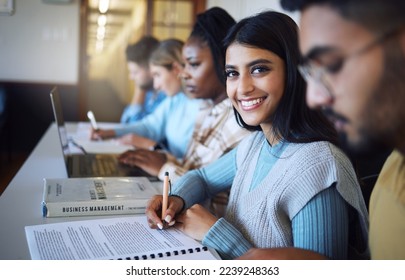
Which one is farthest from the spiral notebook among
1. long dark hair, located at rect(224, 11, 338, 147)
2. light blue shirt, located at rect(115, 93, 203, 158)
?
light blue shirt, located at rect(115, 93, 203, 158)

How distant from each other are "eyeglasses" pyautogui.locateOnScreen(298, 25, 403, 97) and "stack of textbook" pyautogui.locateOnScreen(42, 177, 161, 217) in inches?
19.4

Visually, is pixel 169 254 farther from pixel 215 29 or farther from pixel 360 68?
pixel 215 29

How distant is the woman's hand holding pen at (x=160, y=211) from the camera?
832 mm

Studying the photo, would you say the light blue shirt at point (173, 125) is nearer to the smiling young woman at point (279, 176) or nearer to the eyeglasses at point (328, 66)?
the smiling young woman at point (279, 176)

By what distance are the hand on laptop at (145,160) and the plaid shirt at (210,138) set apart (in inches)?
1.0

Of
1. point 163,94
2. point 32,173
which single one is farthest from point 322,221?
point 163,94

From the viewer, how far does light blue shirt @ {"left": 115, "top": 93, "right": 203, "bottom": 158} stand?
5.94 feet

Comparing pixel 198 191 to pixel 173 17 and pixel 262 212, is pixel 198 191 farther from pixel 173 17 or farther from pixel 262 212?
pixel 173 17

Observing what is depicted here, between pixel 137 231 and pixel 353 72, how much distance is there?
49 cm

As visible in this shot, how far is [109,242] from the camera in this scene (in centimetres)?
75

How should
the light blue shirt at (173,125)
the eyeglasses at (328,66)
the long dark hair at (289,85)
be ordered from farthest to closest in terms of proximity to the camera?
the light blue shirt at (173,125) → the long dark hair at (289,85) → the eyeglasses at (328,66)

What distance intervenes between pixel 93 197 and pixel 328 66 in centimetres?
59

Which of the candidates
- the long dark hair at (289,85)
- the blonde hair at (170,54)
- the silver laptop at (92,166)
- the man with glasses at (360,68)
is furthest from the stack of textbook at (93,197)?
the blonde hair at (170,54)

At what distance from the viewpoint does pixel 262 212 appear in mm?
777
